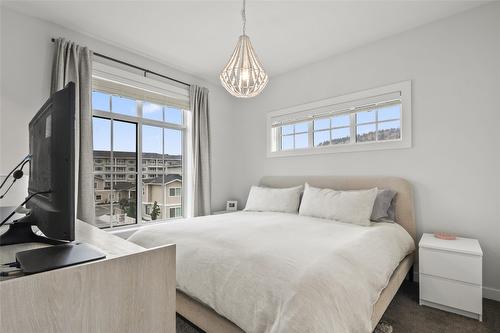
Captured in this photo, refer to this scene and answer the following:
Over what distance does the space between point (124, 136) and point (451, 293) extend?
3.72m

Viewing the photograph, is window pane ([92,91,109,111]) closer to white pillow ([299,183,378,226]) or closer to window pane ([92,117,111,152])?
window pane ([92,117,111,152])

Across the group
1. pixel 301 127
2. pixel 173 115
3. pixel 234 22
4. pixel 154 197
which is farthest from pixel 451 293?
pixel 173 115

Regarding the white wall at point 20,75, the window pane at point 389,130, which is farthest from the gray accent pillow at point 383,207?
the white wall at point 20,75

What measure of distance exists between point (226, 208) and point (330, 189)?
188cm

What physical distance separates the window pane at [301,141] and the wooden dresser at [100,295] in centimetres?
301

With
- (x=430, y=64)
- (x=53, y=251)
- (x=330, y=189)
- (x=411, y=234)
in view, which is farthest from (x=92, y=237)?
(x=430, y=64)

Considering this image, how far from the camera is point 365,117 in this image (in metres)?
3.00

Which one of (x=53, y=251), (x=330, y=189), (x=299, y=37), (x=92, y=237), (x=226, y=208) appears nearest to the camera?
(x=53, y=251)

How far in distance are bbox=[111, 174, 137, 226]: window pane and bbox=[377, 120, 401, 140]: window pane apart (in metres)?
3.15

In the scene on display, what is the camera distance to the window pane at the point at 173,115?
3.58 metres

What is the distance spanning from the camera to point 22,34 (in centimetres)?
230

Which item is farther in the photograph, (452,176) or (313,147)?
(313,147)

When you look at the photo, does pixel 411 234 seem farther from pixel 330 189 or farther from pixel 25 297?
pixel 25 297

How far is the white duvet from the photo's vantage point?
1.12 meters
